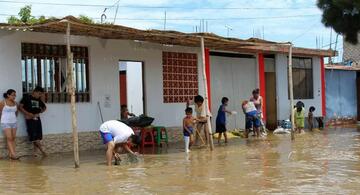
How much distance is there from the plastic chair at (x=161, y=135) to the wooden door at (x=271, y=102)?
632cm

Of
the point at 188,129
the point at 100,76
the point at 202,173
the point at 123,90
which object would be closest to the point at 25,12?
the point at 123,90

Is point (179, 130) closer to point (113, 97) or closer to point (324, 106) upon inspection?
point (113, 97)

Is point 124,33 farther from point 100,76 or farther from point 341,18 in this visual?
point 341,18

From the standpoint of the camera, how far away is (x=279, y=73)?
20938 mm

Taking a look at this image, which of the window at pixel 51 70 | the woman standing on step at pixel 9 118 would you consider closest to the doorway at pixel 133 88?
the window at pixel 51 70

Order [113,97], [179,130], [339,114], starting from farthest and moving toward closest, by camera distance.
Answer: [339,114] → [179,130] → [113,97]

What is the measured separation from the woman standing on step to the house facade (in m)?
0.41

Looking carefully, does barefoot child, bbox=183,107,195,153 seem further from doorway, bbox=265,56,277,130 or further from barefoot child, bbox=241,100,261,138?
doorway, bbox=265,56,277,130

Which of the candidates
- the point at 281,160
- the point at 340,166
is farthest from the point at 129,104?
the point at 340,166

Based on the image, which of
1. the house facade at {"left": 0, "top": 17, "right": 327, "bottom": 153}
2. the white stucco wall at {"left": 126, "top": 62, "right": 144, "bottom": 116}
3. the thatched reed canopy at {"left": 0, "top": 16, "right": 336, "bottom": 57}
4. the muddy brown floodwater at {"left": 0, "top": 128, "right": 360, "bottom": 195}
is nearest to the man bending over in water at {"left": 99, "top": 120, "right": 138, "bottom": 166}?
the muddy brown floodwater at {"left": 0, "top": 128, "right": 360, "bottom": 195}

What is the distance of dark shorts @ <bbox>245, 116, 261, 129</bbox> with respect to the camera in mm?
17328

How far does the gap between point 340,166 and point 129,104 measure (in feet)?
29.0

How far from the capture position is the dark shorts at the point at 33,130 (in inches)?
499

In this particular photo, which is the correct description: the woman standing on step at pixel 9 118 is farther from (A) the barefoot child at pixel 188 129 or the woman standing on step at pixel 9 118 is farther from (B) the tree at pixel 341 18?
(B) the tree at pixel 341 18
